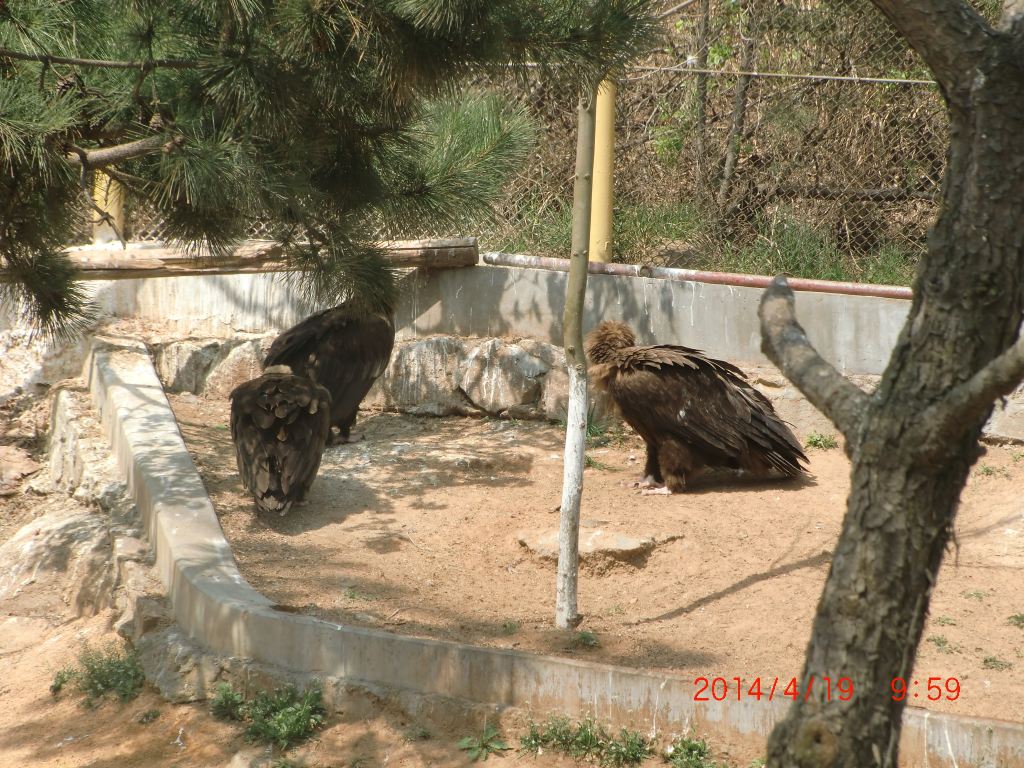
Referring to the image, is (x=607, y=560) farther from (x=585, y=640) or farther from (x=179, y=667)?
(x=179, y=667)

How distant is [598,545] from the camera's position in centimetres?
526

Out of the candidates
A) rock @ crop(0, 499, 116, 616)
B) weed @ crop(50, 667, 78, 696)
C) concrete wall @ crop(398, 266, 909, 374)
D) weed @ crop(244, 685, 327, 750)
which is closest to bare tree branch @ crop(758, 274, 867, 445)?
weed @ crop(244, 685, 327, 750)

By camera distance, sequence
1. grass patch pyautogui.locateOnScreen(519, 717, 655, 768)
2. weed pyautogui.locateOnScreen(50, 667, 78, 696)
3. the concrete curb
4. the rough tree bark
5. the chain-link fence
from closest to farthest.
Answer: the rough tree bark < the concrete curb < grass patch pyautogui.locateOnScreen(519, 717, 655, 768) < weed pyautogui.locateOnScreen(50, 667, 78, 696) < the chain-link fence

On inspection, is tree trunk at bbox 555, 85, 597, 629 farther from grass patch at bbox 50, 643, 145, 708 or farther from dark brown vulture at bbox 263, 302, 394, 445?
dark brown vulture at bbox 263, 302, 394, 445

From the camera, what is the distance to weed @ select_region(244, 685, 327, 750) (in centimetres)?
387

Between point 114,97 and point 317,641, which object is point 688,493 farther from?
point 114,97

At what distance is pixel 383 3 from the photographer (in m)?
3.48

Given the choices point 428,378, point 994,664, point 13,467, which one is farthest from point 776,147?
point 13,467

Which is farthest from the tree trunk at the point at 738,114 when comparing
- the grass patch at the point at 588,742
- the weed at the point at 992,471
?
the grass patch at the point at 588,742

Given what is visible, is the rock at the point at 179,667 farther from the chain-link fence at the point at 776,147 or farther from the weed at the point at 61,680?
the chain-link fence at the point at 776,147

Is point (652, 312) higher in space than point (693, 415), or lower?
higher

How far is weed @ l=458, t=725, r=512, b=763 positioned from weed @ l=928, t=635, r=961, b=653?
1.69 m

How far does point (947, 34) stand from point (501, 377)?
19.3ft

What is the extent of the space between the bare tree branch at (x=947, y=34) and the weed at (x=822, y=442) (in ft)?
17.1
